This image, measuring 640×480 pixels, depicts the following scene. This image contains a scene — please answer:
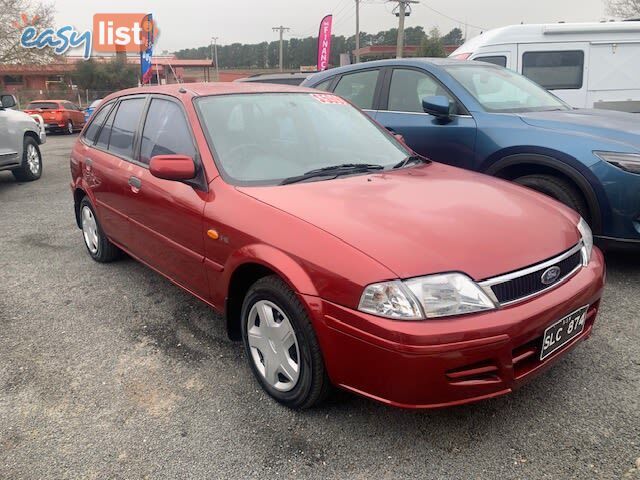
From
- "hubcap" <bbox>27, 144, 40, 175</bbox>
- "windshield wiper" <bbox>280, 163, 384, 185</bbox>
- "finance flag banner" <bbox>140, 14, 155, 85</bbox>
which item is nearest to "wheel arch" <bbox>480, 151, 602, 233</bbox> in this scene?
"windshield wiper" <bbox>280, 163, 384, 185</bbox>

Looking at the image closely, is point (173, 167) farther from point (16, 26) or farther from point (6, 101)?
point (16, 26)

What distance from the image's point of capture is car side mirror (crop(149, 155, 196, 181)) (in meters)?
2.71

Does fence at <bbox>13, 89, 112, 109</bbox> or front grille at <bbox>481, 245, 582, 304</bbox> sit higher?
fence at <bbox>13, 89, 112, 109</bbox>

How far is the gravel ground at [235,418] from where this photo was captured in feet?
6.93

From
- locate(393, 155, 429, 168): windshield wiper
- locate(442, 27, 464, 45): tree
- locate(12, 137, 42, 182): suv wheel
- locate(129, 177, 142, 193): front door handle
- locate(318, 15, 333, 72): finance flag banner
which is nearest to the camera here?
locate(393, 155, 429, 168): windshield wiper

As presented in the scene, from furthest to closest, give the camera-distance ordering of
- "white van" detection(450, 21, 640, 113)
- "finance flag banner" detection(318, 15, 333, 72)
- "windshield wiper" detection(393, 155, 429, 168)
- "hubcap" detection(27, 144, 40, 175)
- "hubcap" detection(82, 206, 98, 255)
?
1. "finance flag banner" detection(318, 15, 333, 72)
2. "hubcap" detection(27, 144, 40, 175)
3. "white van" detection(450, 21, 640, 113)
4. "hubcap" detection(82, 206, 98, 255)
5. "windshield wiper" detection(393, 155, 429, 168)

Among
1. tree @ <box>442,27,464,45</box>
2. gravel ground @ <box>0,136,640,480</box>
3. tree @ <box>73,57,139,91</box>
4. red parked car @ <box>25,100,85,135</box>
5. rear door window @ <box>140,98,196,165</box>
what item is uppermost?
tree @ <box>442,27,464,45</box>

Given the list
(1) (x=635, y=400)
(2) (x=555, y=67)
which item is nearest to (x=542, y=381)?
(1) (x=635, y=400)

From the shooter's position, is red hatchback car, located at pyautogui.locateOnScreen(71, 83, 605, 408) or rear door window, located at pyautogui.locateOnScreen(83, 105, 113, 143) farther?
rear door window, located at pyautogui.locateOnScreen(83, 105, 113, 143)

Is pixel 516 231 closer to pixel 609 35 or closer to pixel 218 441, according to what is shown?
pixel 218 441

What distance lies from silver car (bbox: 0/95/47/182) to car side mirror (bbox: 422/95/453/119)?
7.03 meters

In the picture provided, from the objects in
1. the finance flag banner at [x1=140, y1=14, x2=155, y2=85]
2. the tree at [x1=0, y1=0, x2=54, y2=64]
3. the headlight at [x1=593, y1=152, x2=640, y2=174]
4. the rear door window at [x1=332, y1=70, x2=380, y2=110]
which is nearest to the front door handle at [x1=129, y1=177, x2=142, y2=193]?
the rear door window at [x1=332, y1=70, x2=380, y2=110]

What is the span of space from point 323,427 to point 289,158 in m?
1.49

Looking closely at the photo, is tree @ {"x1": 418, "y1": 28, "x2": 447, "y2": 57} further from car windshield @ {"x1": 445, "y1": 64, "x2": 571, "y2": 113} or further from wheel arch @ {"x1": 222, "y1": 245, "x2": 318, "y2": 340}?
wheel arch @ {"x1": 222, "y1": 245, "x2": 318, "y2": 340}
